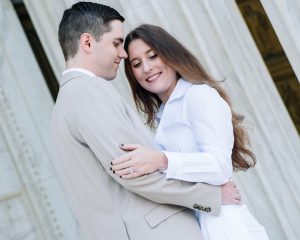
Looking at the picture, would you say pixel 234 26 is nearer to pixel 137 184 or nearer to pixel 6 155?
pixel 6 155

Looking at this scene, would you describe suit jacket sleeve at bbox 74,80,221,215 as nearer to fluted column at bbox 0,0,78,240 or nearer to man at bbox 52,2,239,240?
man at bbox 52,2,239,240

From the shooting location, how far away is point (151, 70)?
2.37 meters

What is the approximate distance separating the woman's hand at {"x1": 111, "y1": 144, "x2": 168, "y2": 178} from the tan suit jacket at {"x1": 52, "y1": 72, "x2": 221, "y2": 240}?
2cm

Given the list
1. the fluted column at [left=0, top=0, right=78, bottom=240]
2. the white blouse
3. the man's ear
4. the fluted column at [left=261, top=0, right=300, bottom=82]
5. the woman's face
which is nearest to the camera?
the white blouse

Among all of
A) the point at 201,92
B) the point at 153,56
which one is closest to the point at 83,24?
the point at 153,56

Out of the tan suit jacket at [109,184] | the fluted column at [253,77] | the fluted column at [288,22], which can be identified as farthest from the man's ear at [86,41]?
the fluted column at [288,22]

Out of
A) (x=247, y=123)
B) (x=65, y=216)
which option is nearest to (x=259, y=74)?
(x=247, y=123)

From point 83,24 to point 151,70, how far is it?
394 millimetres

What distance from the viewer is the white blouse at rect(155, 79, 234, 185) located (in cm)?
194

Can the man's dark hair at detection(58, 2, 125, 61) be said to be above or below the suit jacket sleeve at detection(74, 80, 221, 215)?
above

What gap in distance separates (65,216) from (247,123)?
4.56 feet

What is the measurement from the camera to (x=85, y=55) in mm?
2068

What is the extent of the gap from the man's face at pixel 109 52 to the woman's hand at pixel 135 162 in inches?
14.7

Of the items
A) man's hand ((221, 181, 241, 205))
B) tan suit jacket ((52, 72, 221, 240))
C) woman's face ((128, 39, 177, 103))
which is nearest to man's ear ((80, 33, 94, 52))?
tan suit jacket ((52, 72, 221, 240))
